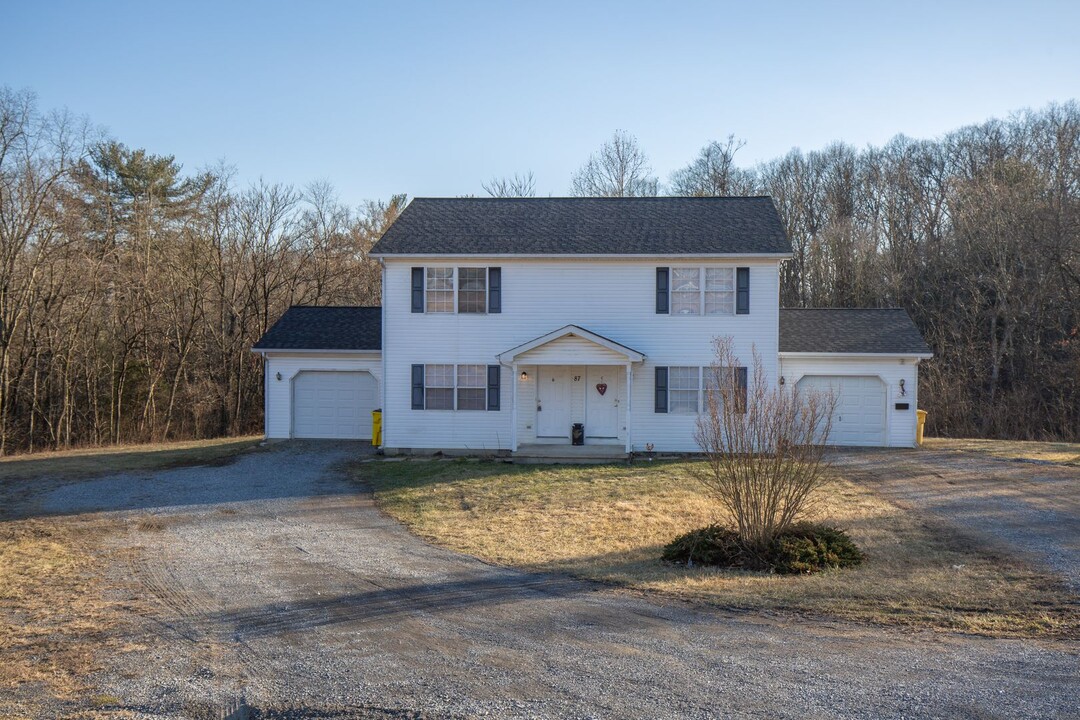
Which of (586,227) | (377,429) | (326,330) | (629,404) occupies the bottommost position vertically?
(377,429)

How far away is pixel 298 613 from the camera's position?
785 centimetres

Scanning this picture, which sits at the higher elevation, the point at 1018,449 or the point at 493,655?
the point at 1018,449

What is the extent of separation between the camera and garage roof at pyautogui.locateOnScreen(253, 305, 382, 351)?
908 inches

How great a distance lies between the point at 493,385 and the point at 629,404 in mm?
3352

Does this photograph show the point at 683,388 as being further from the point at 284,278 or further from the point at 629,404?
the point at 284,278

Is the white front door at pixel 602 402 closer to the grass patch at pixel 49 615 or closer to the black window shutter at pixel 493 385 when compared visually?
the black window shutter at pixel 493 385

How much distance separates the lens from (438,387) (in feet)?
66.3

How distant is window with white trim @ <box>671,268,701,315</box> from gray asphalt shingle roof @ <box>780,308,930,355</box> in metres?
3.14

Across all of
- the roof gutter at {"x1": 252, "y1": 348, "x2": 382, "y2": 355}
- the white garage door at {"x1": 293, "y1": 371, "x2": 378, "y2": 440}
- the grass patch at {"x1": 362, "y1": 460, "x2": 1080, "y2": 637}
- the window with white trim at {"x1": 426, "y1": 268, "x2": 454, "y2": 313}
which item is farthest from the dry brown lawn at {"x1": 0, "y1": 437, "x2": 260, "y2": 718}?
the window with white trim at {"x1": 426, "y1": 268, "x2": 454, "y2": 313}

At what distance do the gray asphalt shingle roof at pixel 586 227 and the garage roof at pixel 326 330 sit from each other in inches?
148

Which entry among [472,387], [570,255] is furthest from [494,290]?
[472,387]

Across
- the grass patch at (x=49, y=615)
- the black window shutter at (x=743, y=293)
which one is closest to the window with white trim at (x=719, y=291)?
the black window shutter at (x=743, y=293)

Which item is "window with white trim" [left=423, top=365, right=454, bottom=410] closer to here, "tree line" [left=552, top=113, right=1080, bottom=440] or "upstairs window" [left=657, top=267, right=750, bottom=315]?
"upstairs window" [left=657, top=267, right=750, bottom=315]

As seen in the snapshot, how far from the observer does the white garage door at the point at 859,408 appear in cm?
2152
